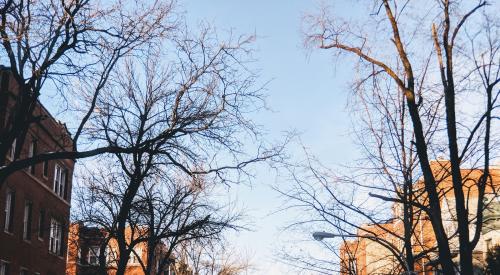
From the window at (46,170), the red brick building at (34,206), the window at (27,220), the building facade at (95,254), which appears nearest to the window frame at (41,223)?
the red brick building at (34,206)

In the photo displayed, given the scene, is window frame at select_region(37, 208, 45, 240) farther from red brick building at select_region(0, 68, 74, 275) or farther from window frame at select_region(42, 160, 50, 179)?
window frame at select_region(42, 160, 50, 179)

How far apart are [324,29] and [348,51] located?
30.5 inches

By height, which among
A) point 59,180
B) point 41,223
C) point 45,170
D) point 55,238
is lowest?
point 55,238

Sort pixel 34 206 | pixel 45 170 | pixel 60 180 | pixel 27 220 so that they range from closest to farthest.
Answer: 1. pixel 27 220
2. pixel 34 206
3. pixel 45 170
4. pixel 60 180

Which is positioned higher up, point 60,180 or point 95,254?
point 60,180

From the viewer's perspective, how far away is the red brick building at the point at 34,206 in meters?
31.5

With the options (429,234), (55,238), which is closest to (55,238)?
(55,238)

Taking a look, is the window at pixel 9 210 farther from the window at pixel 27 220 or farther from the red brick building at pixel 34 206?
the window at pixel 27 220

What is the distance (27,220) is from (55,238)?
20.7 feet

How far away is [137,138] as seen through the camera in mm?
23734

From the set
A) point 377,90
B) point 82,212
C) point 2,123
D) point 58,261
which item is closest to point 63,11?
point 377,90

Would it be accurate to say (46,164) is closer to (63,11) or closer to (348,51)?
(63,11)

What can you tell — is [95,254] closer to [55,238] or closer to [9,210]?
[55,238]

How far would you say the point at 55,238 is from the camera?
1626 inches
